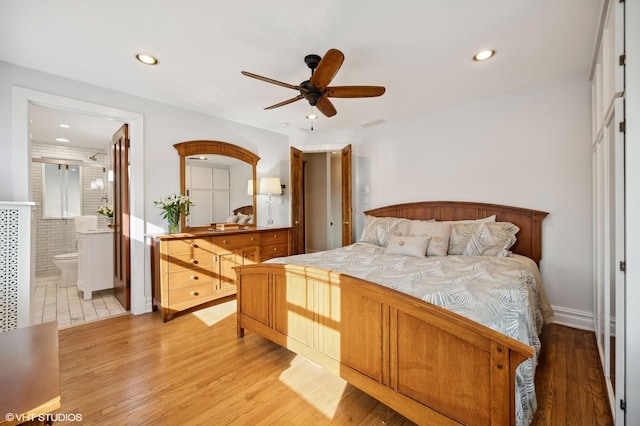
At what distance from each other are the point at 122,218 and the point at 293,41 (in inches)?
114

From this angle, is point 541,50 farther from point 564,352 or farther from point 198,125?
point 198,125

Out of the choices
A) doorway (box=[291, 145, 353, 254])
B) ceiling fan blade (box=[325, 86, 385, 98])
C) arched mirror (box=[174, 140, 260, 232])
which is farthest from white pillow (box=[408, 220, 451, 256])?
doorway (box=[291, 145, 353, 254])

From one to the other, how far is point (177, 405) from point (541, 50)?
3.84m

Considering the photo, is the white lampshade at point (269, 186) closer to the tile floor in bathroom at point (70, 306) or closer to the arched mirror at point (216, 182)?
the arched mirror at point (216, 182)

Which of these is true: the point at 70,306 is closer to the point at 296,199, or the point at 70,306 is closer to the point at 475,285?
the point at 296,199

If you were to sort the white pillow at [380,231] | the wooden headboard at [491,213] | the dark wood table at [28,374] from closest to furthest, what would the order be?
the dark wood table at [28,374] → the wooden headboard at [491,213] → the white pillow at [380,231]

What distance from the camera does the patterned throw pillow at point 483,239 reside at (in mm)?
2830

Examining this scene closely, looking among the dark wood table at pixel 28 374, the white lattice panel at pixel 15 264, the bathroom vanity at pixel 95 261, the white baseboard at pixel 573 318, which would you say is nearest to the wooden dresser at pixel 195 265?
the white lattice panel at pixel 15 264

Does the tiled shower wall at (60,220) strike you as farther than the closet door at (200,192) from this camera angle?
Yes

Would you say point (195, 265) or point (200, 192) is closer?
point (195, 265)

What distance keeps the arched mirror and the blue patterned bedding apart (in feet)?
6.65

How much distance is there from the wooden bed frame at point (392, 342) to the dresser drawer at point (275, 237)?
153cm

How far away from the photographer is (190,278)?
3.25m

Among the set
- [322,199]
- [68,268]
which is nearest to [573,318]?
[322,199]
